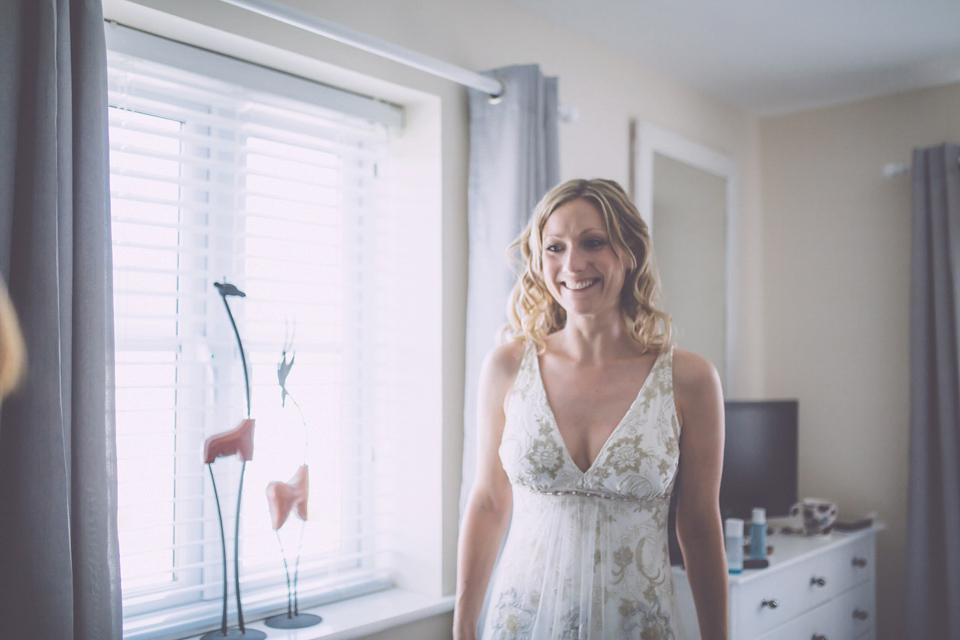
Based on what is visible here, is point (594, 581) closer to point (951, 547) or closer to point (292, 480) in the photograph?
point (292, 480)

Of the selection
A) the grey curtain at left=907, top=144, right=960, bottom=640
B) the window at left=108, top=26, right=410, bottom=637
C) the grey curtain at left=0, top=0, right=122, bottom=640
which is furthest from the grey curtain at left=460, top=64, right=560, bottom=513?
the grey curtain at left=907, top=144, right=960, bottom=640

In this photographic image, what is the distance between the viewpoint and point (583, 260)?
1.46 metres

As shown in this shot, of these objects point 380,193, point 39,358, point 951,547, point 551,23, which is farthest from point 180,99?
point 951,547

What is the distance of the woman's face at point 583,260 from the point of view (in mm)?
1462

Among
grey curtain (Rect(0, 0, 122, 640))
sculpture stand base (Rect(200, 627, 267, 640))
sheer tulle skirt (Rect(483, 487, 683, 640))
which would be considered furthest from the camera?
sculpture stand base (Rect(200, 627, 267, 640))

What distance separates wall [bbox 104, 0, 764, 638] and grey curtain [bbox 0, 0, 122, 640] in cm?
33

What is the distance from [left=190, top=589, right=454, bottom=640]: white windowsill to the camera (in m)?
1.77

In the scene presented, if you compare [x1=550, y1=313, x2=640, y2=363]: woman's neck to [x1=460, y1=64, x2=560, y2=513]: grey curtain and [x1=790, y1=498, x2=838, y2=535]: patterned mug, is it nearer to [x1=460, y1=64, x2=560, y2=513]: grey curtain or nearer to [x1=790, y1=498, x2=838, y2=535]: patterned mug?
[x1=460, y1=64, x2=560, y2=513]: grey curtain

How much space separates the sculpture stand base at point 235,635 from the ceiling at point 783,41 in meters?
1.88

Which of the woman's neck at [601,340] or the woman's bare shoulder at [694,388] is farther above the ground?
the woman's neck at [601,340]

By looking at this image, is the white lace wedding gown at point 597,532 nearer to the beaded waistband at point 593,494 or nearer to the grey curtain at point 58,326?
the beaded waistband at point 593,494

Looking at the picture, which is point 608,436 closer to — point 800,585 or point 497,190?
point 497,190

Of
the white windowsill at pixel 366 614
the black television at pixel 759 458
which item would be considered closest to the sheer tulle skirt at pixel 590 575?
the white windowsill at pixel 366 614

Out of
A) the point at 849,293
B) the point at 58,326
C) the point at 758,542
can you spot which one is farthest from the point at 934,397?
the point at 58,326
